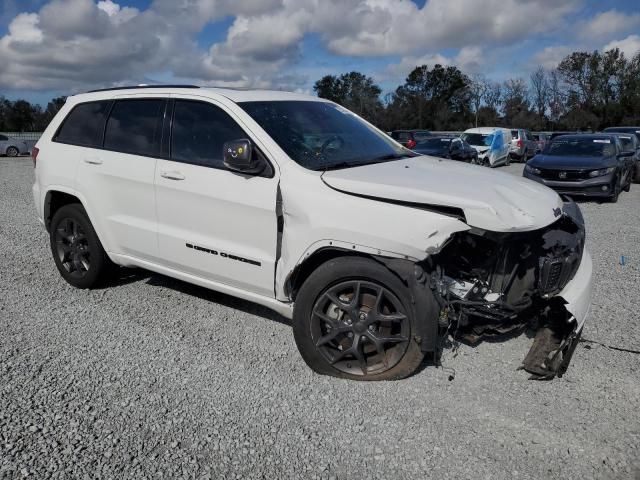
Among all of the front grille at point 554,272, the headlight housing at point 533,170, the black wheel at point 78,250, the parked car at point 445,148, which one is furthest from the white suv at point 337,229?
the parked car at point 445,148

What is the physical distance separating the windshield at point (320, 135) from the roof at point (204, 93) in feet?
0.33

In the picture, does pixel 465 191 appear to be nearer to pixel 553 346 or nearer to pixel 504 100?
pixel 553 346

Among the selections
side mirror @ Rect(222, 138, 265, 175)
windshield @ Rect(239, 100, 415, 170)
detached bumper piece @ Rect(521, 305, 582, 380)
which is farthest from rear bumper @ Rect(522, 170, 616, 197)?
side mirror @ Rect(222, 138, 265, 175)

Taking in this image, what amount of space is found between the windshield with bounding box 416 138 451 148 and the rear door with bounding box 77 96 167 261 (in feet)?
48.9

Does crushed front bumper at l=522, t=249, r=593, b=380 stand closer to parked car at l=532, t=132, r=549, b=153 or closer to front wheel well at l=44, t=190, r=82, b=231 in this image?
front wheel well at l=44, t=190, r=82, b=231

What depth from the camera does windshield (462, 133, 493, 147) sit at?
A: 22.0m

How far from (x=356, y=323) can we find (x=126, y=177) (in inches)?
92.2

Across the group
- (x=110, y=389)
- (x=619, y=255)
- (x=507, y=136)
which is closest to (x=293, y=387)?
(x=110, y=389)

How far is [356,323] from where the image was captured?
333 cm

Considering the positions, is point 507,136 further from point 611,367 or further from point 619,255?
point 611,367

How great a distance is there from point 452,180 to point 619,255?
14.2 ft

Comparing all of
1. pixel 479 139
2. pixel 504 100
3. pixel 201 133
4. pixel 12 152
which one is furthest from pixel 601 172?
pixel 504 100

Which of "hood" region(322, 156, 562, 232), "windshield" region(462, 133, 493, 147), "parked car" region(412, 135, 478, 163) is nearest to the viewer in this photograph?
"hood" region(322, 156, 562, 232)

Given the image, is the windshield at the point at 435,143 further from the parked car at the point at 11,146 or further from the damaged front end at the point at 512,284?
the parked car at the point at 11,146
